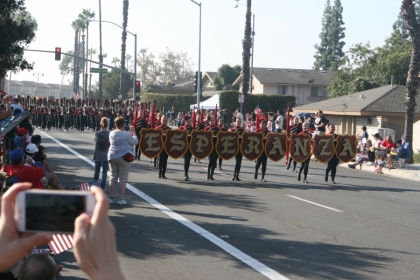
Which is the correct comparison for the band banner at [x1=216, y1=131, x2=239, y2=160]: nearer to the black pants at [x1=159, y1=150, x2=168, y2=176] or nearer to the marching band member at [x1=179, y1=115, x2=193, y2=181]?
the marching band member at [x1=179, y1=115, x2=193, y2=181]

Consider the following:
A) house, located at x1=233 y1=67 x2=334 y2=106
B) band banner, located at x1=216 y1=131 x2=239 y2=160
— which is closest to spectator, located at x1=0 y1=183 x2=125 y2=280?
band banner, located at x1=216 y1=131 x2=239 y2=160

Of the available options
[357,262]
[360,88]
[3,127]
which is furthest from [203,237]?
[360,88]

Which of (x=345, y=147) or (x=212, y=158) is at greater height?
(x=345, y=147)

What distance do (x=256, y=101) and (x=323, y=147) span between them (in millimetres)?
43589

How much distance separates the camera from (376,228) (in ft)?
40.5

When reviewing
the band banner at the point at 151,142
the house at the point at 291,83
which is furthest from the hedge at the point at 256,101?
the band banner at the point at 151,142

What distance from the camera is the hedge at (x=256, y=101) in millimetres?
61469

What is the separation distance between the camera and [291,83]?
256ft

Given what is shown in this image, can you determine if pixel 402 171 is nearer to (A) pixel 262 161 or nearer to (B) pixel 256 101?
(A) pixel 262 161

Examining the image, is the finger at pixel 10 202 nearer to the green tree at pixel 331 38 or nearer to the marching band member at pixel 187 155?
the marching band member at pixel 187 155

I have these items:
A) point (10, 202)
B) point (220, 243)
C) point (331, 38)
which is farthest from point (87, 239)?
point (331, 38)

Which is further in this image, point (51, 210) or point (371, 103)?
point (371, 103)

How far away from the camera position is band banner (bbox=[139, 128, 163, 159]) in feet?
64.8

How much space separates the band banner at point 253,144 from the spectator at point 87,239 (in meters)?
18.0
